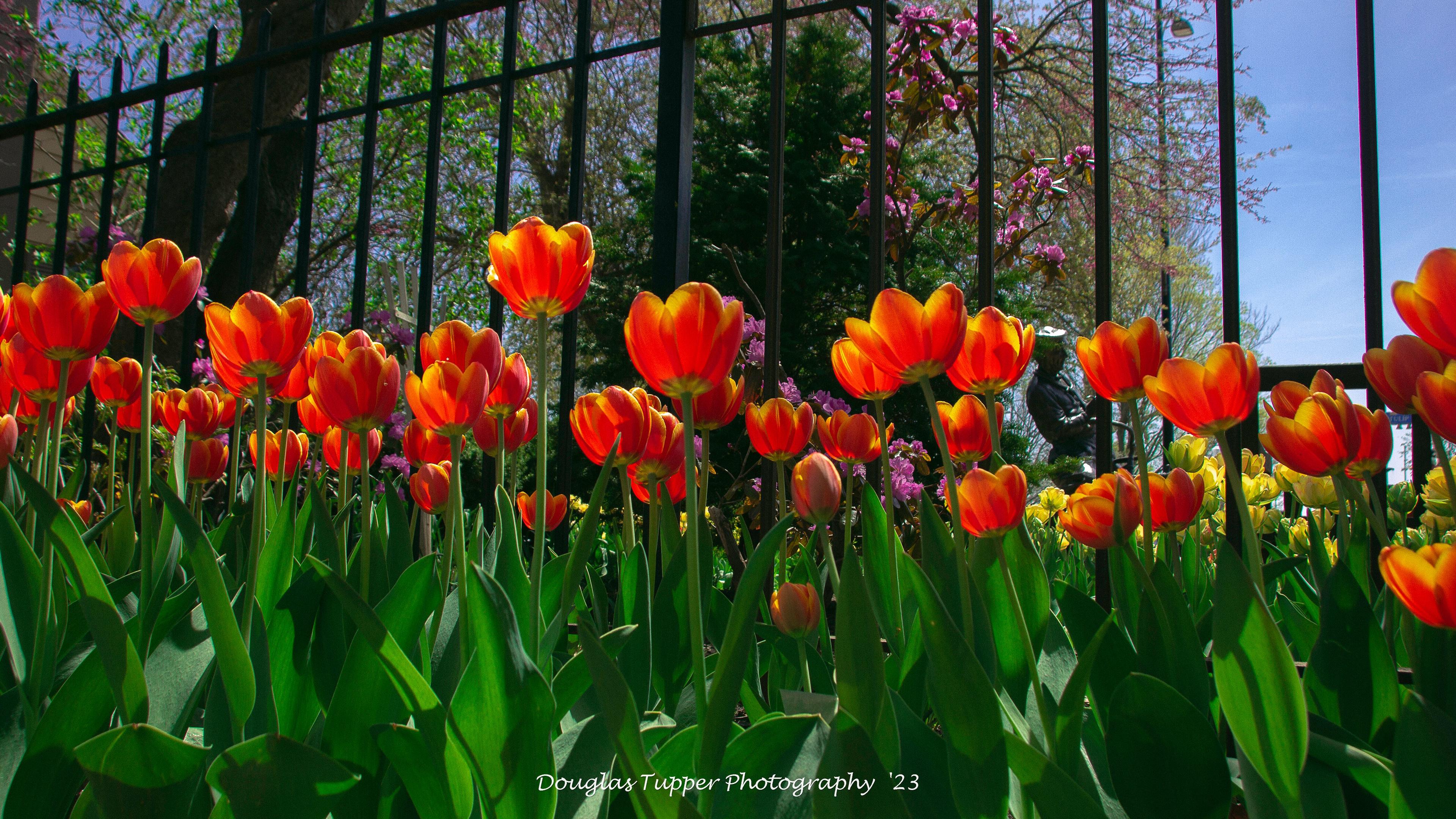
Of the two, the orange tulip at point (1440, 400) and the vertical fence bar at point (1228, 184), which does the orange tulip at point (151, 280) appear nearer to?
the orange tulip at point (1440, 400)

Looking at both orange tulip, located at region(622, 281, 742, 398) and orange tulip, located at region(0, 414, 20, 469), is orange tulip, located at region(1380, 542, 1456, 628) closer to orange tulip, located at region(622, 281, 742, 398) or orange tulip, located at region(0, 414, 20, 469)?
orange tulip, located at region(622, 281, 742, 398)

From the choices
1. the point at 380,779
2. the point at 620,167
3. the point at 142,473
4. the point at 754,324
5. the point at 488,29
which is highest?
the point at 488,29

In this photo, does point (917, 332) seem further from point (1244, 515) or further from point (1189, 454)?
point (1189, 454)

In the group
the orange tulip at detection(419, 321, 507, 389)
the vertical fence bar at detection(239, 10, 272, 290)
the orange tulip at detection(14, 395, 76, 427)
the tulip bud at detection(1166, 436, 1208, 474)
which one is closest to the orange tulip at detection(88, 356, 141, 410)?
the orange tulip at detection(14, 395, 76, 427)

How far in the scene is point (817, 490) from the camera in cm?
78

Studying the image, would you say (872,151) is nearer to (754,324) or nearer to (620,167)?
(754,324)

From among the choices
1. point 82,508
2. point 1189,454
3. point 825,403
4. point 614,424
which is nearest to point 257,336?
point 614,424

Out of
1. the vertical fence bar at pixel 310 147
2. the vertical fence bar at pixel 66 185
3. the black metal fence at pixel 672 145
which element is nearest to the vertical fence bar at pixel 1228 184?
the black metal fence at pixel 672 145

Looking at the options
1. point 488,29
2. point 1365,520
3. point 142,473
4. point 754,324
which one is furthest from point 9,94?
point 1365,520

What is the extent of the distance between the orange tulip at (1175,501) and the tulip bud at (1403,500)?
3.03 feet

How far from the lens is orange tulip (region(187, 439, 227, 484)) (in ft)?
3.90

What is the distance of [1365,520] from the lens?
83 centimetres

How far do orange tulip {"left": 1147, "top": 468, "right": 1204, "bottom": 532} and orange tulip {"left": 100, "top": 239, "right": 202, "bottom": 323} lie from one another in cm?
94

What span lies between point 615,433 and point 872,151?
0.82m
